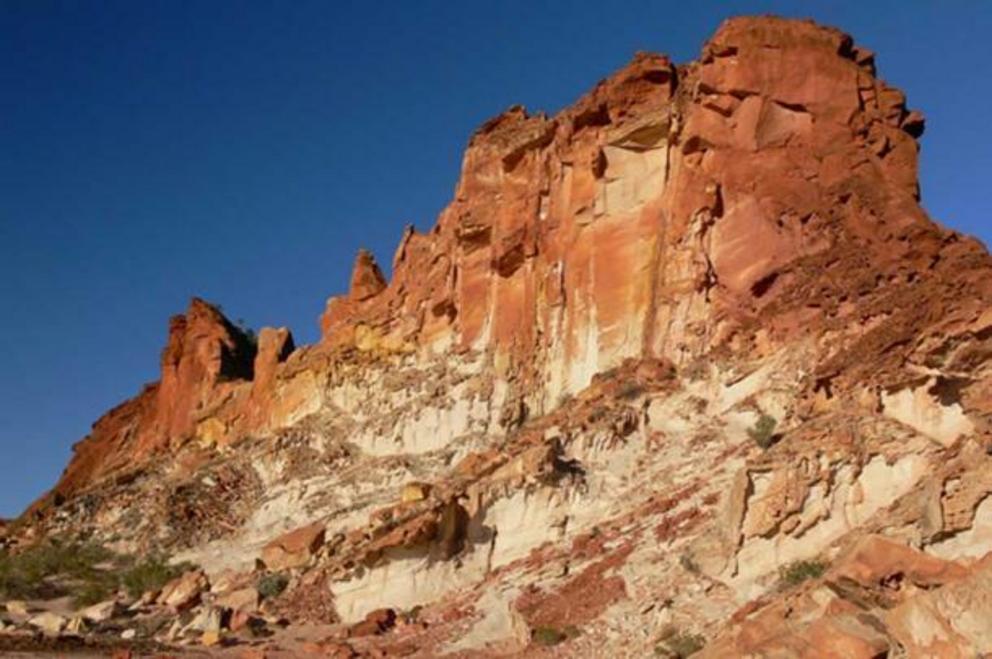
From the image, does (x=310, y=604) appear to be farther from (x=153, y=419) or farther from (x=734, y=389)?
(x=153, y=419)

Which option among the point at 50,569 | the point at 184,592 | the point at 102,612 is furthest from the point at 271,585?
the point at 50,569

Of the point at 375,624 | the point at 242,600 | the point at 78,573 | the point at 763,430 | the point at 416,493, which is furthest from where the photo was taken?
the point at 78,573

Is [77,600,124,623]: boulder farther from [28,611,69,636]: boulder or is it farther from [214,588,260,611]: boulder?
[214,588,260,611]: boulder

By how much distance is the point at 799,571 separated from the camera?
54.4 ft

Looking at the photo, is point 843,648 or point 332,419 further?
point 332,419

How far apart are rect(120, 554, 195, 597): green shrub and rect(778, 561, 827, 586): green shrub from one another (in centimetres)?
2582

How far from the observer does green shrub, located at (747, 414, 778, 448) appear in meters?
24.2

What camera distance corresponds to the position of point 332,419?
154ft

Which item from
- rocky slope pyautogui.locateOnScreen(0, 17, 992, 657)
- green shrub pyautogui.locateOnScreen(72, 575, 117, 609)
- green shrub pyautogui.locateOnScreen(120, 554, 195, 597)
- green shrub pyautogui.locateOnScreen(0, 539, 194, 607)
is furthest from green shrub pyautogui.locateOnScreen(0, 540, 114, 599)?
rocky slope pyautogui.locateOnScreen(0, 17, 992, 657)

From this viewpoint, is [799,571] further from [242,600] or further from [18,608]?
[18,608]

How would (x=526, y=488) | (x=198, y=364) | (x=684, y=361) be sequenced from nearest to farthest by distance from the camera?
(x=526, y=488) < (x=684, y=361) < (x=198, y=364)

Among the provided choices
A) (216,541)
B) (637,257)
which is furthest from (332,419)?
(637,257)

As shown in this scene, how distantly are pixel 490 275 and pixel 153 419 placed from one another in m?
32.7

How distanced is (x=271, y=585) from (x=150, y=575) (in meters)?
10.5
